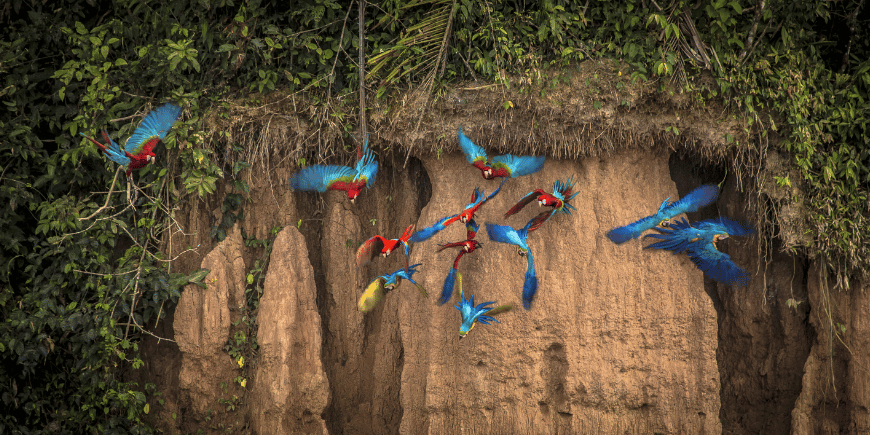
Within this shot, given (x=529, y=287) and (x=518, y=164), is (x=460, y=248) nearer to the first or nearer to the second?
(x=529, y=287)

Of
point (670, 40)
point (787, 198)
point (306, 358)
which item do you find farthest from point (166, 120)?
point (787, 198)

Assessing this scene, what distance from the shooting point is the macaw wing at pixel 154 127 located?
449 cm

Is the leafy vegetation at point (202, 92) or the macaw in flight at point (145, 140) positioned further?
the leafy vegetation at point (202, 92)

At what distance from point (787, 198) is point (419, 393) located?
3.27 meters

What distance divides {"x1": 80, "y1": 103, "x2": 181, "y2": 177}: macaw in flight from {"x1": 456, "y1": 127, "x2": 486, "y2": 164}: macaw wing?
7.51 ft

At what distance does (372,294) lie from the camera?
4.61 metres

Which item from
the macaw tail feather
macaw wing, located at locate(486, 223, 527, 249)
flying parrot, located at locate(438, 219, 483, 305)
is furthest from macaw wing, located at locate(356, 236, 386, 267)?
macaw wing, located at locate(486, 223, 527, 249)

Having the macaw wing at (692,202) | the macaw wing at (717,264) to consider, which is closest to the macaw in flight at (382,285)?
the macaw wing at (692,202)

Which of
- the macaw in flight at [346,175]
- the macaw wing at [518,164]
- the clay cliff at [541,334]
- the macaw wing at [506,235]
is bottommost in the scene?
the clay cliff at [541,334]

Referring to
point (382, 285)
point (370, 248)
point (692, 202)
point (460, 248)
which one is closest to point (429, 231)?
point (460, 248)

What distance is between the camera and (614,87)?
4.53 meters

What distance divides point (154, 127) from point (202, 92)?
0.48 metres

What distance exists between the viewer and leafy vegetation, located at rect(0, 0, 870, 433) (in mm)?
4504

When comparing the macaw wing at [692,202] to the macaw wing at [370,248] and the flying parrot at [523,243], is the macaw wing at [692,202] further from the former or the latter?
the macaw wing at [370,248]
